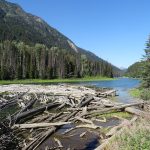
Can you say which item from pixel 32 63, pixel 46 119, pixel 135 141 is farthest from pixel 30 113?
pixel 32 63

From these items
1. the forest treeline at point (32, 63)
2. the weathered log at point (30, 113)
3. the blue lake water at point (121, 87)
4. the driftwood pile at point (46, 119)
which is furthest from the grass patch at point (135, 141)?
the forest treeline at point (32, 63)

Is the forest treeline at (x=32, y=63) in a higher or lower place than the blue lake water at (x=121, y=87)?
higher

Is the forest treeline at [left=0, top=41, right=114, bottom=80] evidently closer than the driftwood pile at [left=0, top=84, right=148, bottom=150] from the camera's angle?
No

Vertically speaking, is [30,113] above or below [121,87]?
below

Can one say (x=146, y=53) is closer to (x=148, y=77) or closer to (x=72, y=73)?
(x=148, y=77)

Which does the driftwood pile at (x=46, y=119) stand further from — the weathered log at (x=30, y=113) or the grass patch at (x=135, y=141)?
the grass patch at (x=135, y=141)

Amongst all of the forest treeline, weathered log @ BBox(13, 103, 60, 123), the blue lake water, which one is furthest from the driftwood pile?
the forest treeline

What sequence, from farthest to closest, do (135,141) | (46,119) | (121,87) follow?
(121,87) < (46,119) < (135,141)

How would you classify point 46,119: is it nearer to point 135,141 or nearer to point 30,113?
point 30,113

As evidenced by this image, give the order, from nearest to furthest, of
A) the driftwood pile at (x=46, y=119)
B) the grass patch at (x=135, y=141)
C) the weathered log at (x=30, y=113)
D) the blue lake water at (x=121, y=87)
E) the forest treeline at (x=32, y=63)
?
1. the grass patch at (x=135, y=141)
2. the driftwood pile at (x=46, y=119)
3. the weathered log at (x=30, y=113)
4. the blue lake water at (x=121, y=87)
5. the forest treeline at (x=32, y=63)

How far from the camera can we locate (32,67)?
13700 cm

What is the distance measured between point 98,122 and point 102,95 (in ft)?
72.1

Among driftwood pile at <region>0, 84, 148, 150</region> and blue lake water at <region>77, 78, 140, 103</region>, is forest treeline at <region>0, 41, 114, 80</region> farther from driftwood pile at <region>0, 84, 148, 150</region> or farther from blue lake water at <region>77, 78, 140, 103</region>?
driftwood pile at <region>0, 84, 148, 150</region>

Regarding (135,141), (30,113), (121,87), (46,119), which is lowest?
(46,119)
